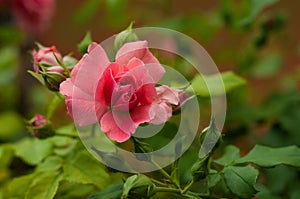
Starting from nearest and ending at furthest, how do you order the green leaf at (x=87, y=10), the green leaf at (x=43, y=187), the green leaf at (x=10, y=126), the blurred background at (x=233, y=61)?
the green leaf at (x=43, y=187) < the blurred background at (x=233, y=61) < the green leaf at (x=87, y=10) < the green leaf at (x=10, y=126)

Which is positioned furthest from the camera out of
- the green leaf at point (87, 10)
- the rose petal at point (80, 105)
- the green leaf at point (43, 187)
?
the green leaf at point (87, 10)

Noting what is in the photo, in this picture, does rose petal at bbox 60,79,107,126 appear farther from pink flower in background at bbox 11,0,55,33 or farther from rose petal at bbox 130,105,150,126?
pink flower in background at bbox 11,0,55,33

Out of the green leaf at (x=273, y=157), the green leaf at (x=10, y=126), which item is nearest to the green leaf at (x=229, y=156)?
the green leaf at (x=273, y=157)

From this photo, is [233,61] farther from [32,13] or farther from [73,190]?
[73,190]

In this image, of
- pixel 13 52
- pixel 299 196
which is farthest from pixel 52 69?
pixel 13 52

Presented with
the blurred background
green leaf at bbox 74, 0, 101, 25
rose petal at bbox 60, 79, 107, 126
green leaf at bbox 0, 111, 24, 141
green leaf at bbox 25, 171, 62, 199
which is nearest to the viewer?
rose petal at bbox 60, 79, 107, 126

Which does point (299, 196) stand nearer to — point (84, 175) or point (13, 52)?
point (84, 175)

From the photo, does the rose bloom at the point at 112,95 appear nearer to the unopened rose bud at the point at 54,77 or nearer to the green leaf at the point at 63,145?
the unopened rose bud at the point at 54,77

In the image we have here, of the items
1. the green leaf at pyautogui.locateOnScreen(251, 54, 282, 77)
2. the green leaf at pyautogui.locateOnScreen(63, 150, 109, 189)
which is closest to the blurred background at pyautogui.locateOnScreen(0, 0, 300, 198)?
the green leaf at pyautogui.locateOnScreen(251, 54, 282, 77)
